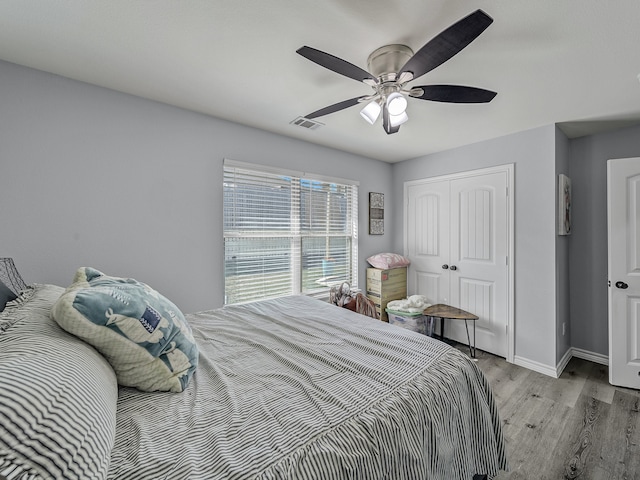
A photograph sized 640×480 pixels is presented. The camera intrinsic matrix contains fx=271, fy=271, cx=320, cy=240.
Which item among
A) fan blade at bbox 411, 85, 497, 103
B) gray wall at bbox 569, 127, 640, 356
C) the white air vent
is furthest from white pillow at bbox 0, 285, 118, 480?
gray wall at bbox 569, 127, 640, 356

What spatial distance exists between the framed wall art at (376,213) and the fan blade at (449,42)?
8.37 feet

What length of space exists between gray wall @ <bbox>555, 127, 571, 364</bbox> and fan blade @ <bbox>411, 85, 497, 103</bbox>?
5.93 ft

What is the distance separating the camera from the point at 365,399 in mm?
987

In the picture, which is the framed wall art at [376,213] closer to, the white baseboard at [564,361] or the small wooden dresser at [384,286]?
the small wooden dresser at [384,286]

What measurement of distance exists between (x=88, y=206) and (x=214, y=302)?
4.13 ft

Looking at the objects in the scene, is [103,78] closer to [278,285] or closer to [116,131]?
[116,131]

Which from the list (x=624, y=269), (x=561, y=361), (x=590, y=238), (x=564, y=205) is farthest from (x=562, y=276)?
(x=561, y=361)

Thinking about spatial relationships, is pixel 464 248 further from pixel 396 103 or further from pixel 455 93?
pixel 396 103

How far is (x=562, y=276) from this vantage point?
9.55 ft

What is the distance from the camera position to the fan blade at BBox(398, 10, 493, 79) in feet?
3.51

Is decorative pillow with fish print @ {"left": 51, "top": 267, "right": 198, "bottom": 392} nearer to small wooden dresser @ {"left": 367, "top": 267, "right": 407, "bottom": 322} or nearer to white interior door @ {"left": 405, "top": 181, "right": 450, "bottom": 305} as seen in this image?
small wooden dresser @ {"left": 367, "top": 267, "right": 407, "bottom": 322}

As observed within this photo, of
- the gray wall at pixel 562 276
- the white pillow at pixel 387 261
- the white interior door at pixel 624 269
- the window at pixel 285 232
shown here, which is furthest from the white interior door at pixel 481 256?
the window at pixel 285 232

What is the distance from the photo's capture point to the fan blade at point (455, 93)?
156 centimetres

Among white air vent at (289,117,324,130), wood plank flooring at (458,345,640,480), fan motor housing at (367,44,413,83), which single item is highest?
white air vent at (289,117,324,130)
